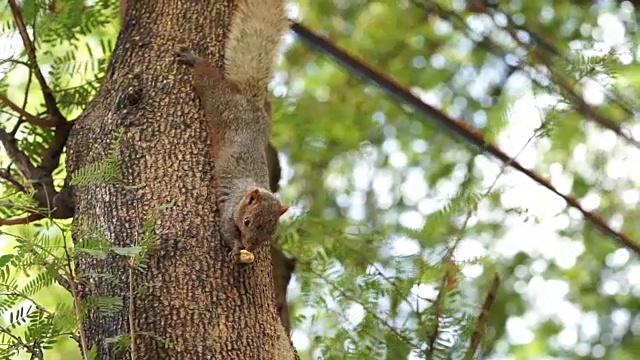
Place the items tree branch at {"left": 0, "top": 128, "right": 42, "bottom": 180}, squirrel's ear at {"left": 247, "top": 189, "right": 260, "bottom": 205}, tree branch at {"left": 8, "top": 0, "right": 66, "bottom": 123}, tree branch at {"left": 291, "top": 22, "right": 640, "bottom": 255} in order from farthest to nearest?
tree branch at {"left": 291, "top": 22, "right": 640, "bottom": 255}, tree branch at {"left": 8, "top": 0, "right": 66, "bottom": 123}, tree branch at {"left": 0, "top": 128, "right": 42, "bottom": 180}, squirrel's ear at {"left": 247, "top": 189, "right": 260, "bottom": 205}

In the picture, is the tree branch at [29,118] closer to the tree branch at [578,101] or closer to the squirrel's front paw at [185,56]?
the squirrel's front paw at [185,56]

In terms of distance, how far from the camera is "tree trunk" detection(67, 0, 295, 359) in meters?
1.49

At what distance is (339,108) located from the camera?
340cm

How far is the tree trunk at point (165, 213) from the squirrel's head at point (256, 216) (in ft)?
0.13

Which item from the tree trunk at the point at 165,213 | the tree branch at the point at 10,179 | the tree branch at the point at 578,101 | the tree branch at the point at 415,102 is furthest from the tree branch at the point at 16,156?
the tree branch at the point at 578,101

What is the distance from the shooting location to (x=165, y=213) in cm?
161

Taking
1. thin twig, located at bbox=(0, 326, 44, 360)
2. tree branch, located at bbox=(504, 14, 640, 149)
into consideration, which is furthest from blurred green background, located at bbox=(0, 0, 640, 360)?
thin twig, located at bbox=(0, 326, 44, 360)

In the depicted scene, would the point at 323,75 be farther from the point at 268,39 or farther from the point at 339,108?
the point at 268,39

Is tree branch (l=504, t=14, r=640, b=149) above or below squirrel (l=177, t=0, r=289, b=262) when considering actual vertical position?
above

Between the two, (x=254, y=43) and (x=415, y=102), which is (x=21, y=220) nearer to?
(x=254, y=43)

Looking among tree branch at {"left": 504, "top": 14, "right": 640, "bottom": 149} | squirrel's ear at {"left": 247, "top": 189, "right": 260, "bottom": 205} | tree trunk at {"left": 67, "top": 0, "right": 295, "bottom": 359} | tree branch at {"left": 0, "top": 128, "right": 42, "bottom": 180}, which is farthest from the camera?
tree branch at {"left": 504, "top": 14, "right": 640, "bottom": 149}

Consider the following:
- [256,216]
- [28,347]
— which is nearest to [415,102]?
[256,216]

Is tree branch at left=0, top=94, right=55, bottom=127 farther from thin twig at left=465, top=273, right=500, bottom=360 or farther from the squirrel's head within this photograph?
thin twig at left=465, top=273, right=500, bottom=360

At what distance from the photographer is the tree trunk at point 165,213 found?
1492 mm
